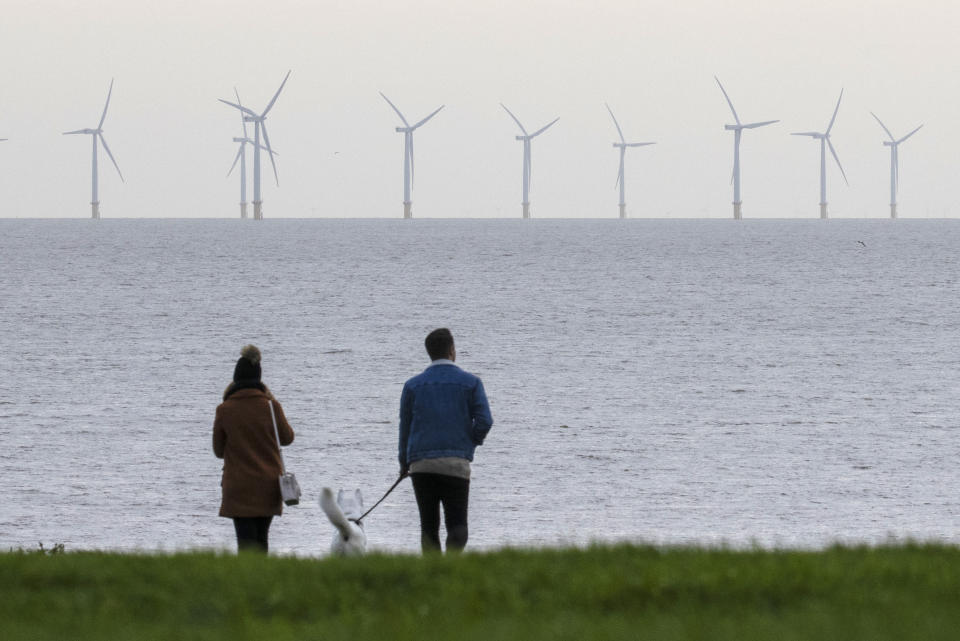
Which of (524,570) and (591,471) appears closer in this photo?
(524,570)

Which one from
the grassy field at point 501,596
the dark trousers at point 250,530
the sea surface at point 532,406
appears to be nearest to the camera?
the grassy field at point 501,596

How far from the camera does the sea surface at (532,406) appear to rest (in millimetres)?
26203

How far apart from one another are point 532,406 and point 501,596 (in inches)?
1393

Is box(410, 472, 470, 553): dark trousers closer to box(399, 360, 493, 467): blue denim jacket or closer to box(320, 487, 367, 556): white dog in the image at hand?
box(399, 360, 493, 467): blue denim jacket

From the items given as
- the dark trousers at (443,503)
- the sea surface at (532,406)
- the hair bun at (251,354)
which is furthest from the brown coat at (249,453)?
the dark trousers at (443,503)

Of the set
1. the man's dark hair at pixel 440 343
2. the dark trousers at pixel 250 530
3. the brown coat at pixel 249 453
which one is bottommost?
the dark trousers at pixel 250 530

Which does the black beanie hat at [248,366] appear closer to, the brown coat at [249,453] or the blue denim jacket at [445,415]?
the brown coat at [249,453]

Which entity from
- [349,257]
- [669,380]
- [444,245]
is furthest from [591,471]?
[444,245]

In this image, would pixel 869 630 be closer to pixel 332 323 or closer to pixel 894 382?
pixel 894 382

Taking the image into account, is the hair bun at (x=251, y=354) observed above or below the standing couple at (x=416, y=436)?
above

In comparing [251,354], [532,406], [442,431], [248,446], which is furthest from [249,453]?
[532,406]

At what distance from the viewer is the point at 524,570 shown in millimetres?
8727

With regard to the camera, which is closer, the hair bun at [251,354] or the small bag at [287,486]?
the hair bun at [251,354]

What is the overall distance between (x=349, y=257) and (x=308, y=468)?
128 meters
